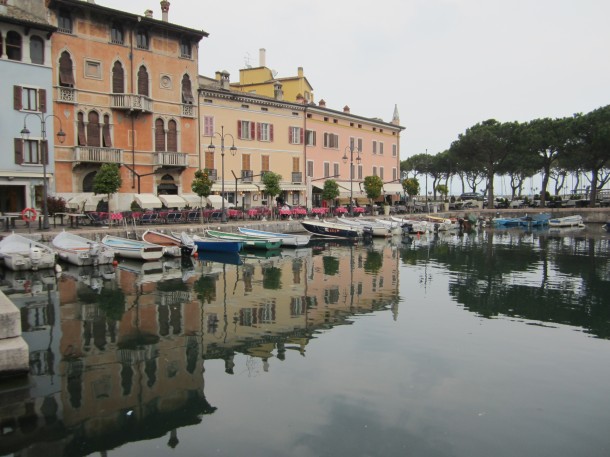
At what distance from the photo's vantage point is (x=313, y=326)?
45.5 feet

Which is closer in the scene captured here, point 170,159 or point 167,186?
point 170,159

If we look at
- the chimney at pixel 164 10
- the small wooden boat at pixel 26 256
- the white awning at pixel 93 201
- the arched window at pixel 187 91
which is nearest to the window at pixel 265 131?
the arched window at pixel 187 91

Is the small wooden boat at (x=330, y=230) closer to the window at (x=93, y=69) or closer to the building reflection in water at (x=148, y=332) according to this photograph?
the building reflection in water at (x=148, y=332)

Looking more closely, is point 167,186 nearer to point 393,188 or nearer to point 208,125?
point 208,125

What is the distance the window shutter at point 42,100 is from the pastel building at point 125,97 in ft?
2.34

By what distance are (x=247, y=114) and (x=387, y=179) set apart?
76.3 ft

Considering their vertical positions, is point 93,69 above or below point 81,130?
above

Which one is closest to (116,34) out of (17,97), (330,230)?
(17,97)

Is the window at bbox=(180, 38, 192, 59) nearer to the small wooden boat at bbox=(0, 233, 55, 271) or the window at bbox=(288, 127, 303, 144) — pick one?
the window at bbox=(288, 127, 303, 144)

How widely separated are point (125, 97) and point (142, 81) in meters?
2.40

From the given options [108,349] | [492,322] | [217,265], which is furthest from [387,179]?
[108,349]

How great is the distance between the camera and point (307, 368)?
1044cm

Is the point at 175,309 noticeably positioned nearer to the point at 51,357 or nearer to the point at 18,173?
the point at 51,357

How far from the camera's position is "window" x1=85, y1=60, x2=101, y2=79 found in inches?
1407
